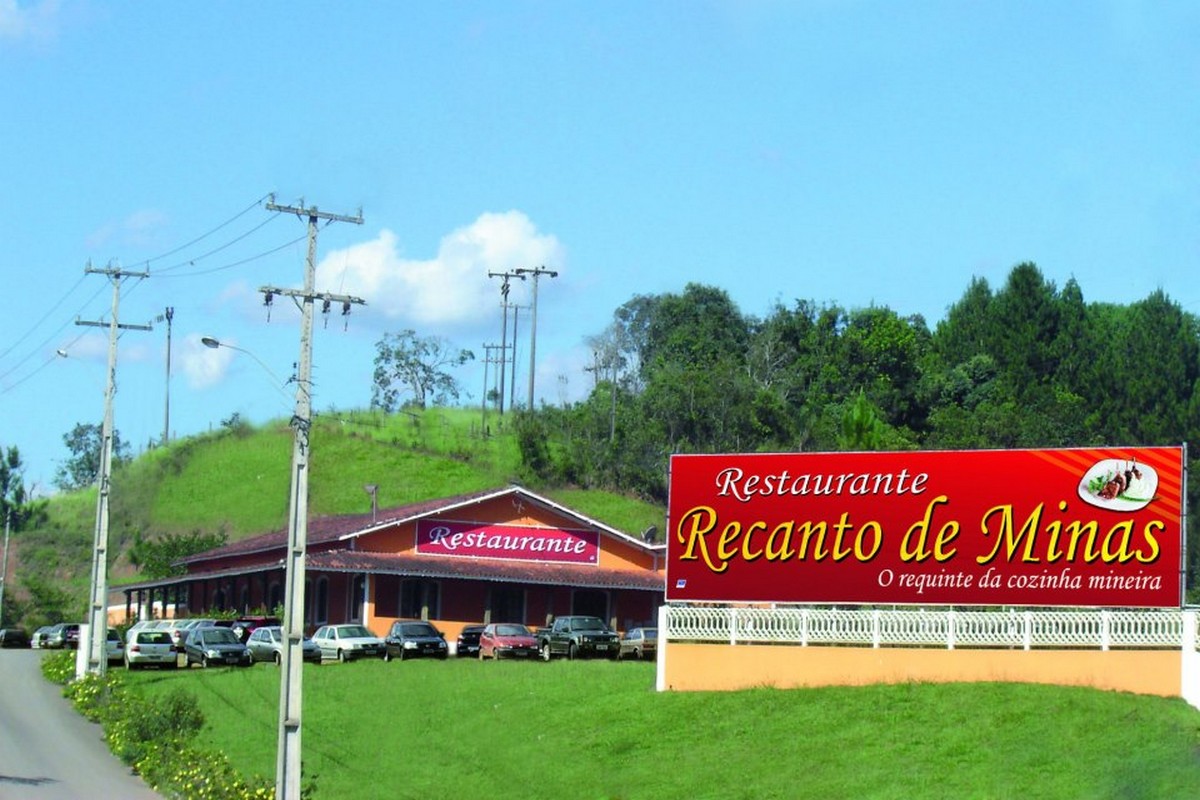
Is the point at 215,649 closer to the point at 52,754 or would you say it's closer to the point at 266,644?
the point at 266,644

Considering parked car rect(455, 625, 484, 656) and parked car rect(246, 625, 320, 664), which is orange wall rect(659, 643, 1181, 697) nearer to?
parked car rect(455, 625, 484, 656)

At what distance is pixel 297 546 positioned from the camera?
2756cm

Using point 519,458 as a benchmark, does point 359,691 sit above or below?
below

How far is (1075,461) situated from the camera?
34.2m

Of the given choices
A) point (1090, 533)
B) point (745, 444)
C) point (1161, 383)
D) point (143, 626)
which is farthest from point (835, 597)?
point (1161, 383)

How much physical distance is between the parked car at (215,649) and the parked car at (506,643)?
762 centimetres

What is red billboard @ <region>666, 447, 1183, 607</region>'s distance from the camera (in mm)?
33531

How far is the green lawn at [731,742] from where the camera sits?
26531 mm

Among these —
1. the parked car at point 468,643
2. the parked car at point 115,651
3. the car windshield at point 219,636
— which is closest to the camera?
the car windshield at point 219,636

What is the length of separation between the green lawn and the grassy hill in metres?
61.9

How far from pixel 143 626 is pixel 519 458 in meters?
57.7

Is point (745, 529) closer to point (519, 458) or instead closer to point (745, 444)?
point (745, 444)

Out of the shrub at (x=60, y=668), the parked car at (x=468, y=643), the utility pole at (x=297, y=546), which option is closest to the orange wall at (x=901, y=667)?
the utility pole at (x=297, y=546)

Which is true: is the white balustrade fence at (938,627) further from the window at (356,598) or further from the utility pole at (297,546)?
the window at (356,598)
